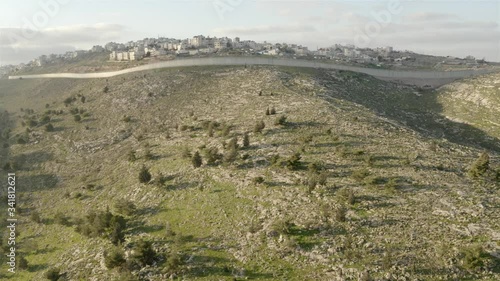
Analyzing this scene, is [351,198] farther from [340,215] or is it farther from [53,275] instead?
[53,275]

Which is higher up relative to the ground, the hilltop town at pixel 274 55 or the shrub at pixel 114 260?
the hilltop town at pixel 274 55

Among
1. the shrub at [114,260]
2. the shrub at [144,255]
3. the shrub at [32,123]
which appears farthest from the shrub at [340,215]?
the shrub at [32,123]

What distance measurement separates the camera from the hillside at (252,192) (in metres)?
22.4

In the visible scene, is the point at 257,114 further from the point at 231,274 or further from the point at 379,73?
the point at 379,73

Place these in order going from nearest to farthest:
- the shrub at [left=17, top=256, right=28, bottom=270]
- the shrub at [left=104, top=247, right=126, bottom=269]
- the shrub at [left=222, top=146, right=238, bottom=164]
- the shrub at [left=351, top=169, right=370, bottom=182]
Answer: the shrub at [left=104, top=247, right=126, bottom=269] < the shrub at [left=17, top=256, right=28, bottom=270] < the shrub at [left=351, top=169, right=370, bottom=182] < the shrub at [left=222, top=146, right=238, bottom=164]

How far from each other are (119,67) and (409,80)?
77316 mm

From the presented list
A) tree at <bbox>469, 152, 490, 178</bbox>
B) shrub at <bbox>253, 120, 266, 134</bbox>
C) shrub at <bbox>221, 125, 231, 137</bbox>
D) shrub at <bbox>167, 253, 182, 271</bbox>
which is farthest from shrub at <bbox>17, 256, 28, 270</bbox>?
tree at <bbox>469, 152, 490, 178</bbox>

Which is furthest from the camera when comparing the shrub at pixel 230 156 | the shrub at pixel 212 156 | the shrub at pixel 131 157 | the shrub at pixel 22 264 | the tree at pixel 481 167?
the shrub at pixel 131 157

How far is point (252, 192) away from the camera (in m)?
30.3

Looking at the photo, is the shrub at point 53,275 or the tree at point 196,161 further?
the tree at point 196,161

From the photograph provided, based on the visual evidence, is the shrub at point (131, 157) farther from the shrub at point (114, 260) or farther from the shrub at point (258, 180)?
the shrub at point (114, 260)

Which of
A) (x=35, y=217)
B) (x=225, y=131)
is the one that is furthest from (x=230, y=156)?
(x=35, y=217)

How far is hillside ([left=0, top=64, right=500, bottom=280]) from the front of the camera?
73.5ft

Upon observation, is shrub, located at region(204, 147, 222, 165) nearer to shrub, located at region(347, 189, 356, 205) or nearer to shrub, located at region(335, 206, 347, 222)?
shrub, located at region(347, 189, 356, 205)
